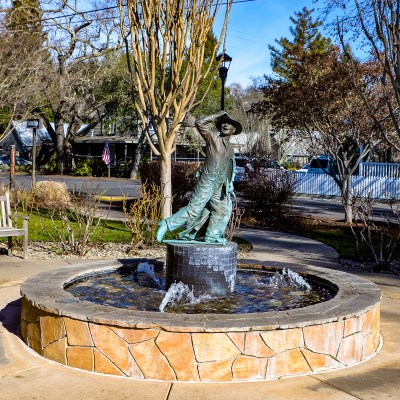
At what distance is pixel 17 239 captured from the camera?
35.5 feet

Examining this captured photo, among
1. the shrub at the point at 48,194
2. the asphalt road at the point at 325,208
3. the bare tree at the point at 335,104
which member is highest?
the bare tree at the point at 335,104

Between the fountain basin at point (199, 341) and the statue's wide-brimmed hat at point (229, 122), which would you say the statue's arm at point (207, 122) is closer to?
the statue's wide-brimmed hat at point (229, 122)

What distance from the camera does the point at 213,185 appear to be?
21.6 ft

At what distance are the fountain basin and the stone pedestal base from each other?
1.46m

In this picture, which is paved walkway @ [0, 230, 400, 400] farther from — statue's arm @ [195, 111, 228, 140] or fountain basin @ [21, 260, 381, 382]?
statue's arm @ [195, 111, 228, 140]

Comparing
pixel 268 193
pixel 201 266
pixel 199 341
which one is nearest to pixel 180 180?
pixel 268 193

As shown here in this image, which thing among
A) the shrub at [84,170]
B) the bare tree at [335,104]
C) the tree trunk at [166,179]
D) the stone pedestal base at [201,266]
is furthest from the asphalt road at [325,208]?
the shrub at [84,170]

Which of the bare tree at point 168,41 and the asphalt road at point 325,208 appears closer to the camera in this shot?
the bare tree at point 168,41

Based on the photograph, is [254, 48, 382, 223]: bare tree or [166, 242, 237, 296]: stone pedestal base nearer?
[166, 242, 237, 296]: stone pedestal base

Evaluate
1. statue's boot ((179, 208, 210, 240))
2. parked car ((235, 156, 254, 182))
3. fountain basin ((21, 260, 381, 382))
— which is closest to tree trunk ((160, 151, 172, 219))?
parked car ((235, 156, 254, 182))

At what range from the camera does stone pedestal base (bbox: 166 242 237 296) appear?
6.24 metres

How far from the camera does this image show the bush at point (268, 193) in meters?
16.3

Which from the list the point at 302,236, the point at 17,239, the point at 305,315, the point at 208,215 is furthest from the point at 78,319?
the point at 302,236

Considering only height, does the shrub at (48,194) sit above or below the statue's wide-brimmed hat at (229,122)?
below
